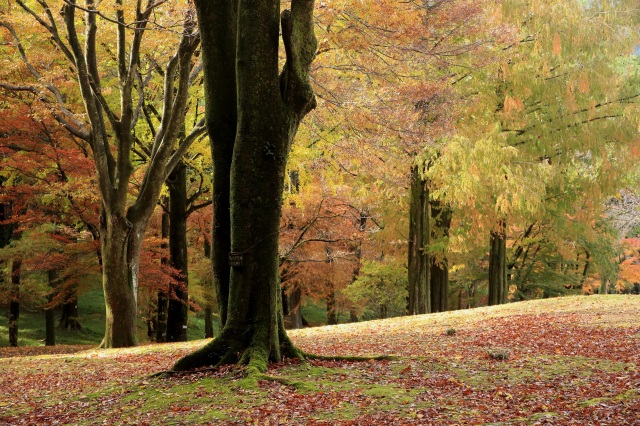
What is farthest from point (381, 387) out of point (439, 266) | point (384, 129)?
point (439, 266)

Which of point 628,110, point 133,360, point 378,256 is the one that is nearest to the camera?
point 133,360

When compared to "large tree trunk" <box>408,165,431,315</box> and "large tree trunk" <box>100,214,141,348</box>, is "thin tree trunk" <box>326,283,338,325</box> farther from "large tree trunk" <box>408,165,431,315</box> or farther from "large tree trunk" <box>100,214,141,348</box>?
"large tree trunk" <box>100,214,141,348</box>

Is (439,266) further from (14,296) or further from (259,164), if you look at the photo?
(14,296)

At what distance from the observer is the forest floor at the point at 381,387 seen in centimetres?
530

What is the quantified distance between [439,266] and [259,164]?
12781 mm

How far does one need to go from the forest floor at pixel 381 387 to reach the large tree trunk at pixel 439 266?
25.9 ft

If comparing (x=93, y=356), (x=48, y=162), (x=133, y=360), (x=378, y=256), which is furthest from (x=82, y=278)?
(x=378, y=256)

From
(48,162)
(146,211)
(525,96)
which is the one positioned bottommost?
(146,211)

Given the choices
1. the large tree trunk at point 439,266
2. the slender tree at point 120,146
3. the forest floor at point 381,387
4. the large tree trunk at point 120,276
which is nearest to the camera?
the forest floor at point 381,387

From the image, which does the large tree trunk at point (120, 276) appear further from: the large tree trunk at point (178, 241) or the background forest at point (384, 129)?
the large tree trunk at point (178, 241)

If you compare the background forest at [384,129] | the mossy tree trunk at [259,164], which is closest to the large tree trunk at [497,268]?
the background forest at [384,129]

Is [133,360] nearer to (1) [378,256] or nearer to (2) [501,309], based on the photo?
(2) [501,309]

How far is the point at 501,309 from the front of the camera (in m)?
15.4

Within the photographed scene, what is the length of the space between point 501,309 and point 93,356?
938 centimetres
